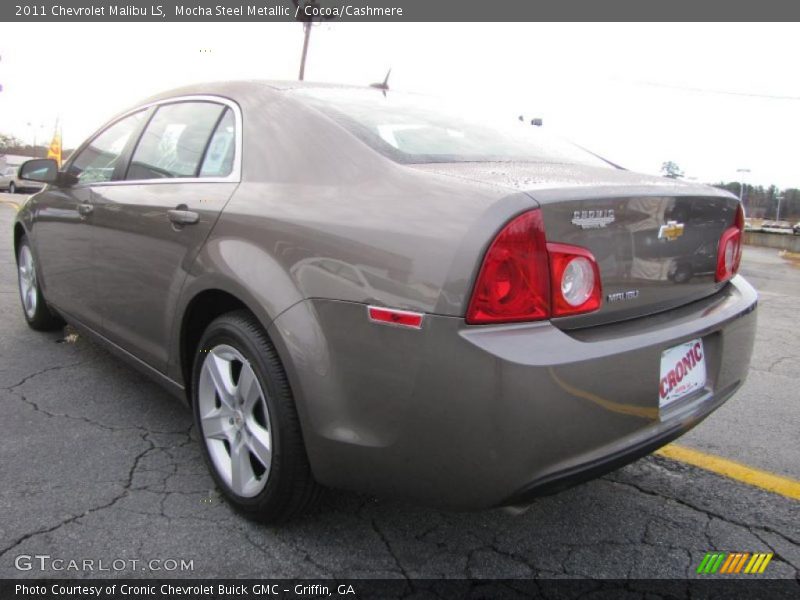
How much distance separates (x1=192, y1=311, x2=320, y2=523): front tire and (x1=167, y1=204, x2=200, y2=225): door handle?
0.41m

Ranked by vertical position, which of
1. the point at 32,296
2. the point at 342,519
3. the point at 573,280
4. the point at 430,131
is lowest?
the point at 342,519

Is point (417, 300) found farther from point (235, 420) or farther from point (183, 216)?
point (183, 216)

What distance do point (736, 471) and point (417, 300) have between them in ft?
6.28

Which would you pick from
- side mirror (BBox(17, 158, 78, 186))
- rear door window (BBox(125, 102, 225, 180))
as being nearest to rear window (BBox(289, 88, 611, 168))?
rear door window (BBox(125, 102, 225, 180))

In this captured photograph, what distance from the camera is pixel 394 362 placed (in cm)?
169

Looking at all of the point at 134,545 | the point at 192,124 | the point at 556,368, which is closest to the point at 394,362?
the point at 556,368

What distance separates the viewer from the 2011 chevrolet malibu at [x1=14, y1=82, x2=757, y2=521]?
5.38 feet

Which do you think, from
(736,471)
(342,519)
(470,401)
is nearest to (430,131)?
(470,401)

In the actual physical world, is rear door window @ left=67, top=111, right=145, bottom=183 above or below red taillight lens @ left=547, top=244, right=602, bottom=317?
above

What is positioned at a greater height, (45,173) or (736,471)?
(45,173)

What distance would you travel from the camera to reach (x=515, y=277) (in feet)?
5.47

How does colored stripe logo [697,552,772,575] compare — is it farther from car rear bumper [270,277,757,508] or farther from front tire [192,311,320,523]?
front tire [192,311,320,523]
